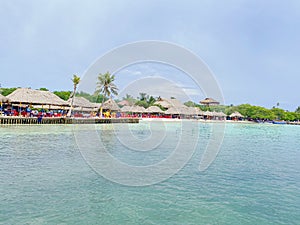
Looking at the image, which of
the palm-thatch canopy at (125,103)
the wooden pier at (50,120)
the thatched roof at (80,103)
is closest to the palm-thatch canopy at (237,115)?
the palm-thatch canopy at (125,103)

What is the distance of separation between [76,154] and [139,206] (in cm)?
605

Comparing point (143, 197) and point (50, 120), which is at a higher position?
point (50, 120)

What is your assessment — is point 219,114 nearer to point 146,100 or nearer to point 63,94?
point 146,100

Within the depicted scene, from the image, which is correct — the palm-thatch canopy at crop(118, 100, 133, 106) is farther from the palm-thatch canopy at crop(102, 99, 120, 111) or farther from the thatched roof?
the thatched roof

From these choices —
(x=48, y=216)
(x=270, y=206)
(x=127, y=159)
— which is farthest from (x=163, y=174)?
(x=48, y=216)

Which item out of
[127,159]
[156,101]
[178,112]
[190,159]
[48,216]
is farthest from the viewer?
[156,101]

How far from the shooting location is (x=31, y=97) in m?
25.9

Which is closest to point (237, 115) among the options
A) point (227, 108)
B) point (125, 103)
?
point (227, 108)

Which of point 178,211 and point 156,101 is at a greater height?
point 156,101

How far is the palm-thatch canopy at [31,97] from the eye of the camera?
25102mm

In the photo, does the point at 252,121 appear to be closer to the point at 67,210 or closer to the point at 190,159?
the point at 190,159

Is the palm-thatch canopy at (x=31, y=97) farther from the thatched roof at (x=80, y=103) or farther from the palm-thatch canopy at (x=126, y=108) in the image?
the palm-thatch canopy at (x=126, y=108)

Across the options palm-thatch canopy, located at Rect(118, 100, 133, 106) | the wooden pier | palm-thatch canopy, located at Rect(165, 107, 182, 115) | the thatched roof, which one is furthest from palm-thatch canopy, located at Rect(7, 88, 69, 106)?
palm-thatch canopy, located at Rect(165, 107, 182, 115)

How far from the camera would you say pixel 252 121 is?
224ft
